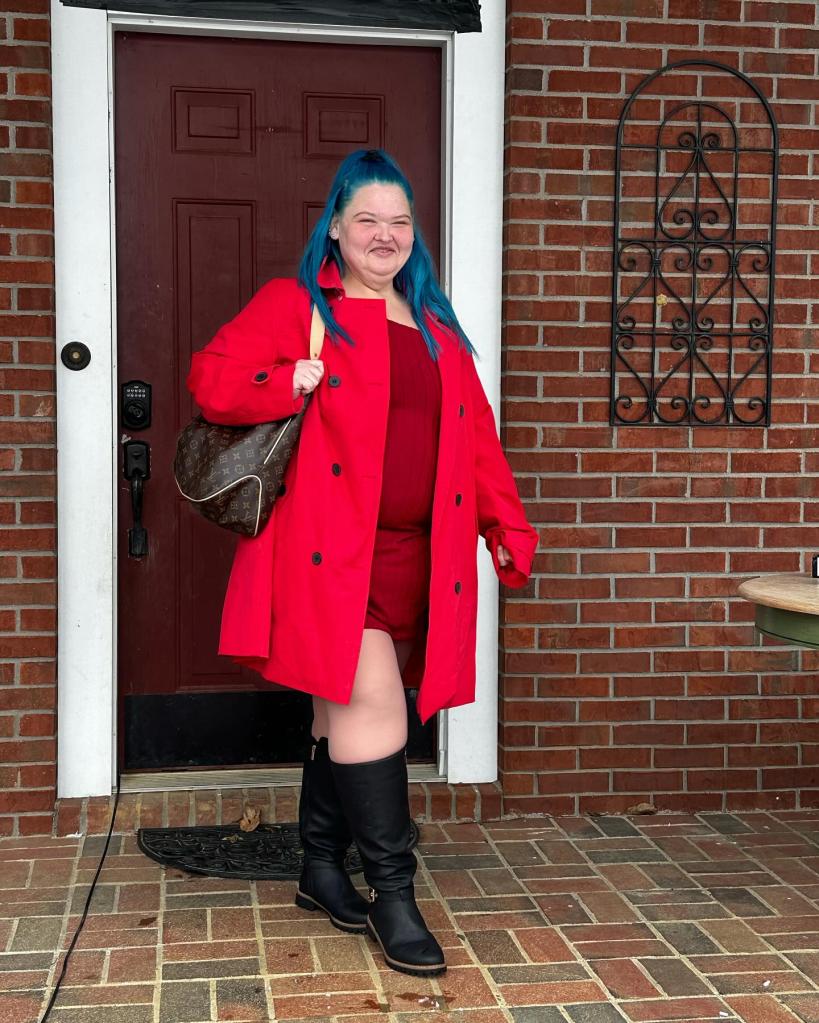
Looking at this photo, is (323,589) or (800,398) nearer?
(323,589)

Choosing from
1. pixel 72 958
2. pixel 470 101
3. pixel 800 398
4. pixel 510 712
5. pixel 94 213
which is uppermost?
pixel 470 101

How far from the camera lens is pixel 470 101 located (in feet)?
13.9

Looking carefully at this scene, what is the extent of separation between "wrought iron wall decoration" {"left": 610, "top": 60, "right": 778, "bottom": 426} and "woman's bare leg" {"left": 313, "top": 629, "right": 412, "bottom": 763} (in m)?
1.56

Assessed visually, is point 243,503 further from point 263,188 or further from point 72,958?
point 263,188

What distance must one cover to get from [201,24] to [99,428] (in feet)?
4.58

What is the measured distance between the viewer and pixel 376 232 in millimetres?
3119

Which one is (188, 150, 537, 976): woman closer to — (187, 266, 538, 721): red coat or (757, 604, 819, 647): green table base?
(187, 266, 538, 721): red coat

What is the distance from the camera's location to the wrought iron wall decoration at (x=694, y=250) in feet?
14.0

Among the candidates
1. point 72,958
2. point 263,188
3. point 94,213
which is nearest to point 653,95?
point 263,188

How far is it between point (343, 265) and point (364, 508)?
0.67 m

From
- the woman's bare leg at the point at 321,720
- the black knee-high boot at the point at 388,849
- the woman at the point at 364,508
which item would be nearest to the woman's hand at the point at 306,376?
the woman at the point at 364,508

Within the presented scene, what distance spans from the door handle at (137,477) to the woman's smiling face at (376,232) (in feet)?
4.52

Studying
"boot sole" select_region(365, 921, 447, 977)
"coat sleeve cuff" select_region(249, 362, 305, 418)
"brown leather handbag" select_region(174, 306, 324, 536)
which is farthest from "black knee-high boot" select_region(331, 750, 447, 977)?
"coat sleeve cuff" select_region(249, 362, 305, 418)

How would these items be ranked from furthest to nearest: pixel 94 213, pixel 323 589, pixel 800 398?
pixel 800 398, pixel 94 213, pixel 323 589
